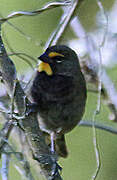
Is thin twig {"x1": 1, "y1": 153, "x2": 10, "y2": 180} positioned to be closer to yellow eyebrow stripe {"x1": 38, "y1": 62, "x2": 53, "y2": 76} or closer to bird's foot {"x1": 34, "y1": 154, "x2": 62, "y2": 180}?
bird's foot {"x1": 34, "y1": 154, "x2": 62, "y2": 180}

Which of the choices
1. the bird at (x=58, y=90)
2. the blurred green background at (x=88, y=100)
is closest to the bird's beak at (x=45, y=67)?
the bird at (x=58, y=90)

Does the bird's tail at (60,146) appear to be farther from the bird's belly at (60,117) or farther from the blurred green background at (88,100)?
the blurred green background at (88,100)

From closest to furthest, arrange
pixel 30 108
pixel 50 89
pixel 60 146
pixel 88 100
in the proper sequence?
pixel 30 108
pixel 50 89
pixel 60 146
pixel 88 100

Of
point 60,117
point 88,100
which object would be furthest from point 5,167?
point 88,100

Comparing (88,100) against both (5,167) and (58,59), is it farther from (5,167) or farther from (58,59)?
(5,167)

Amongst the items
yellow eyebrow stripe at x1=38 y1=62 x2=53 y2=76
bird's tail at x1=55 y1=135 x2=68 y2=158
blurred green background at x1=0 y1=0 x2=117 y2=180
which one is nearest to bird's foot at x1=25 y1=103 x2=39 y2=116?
yellow eyebrow stripe at x1=38 y1=62 x2=53 y2=76

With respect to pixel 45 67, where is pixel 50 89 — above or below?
below

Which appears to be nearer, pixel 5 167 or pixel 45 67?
pixel 5 167

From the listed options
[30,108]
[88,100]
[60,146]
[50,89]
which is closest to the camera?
[30,108]
